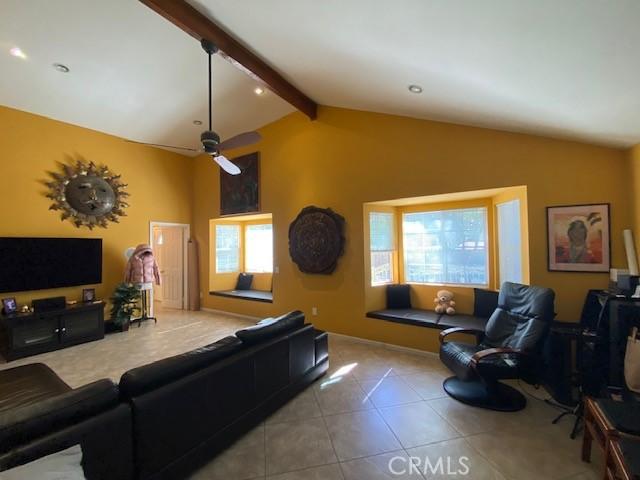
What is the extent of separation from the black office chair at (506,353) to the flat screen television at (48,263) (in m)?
5.62

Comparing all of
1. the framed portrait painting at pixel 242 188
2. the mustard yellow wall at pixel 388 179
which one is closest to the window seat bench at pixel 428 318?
the mustard yellow wall at pixel 388 179

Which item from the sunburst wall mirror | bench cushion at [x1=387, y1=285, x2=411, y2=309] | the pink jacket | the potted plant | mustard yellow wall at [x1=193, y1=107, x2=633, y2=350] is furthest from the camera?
the pink jacket

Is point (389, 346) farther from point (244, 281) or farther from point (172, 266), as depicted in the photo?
point (172, 266)

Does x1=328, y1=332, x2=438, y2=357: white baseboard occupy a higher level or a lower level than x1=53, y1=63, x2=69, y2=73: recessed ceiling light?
lower

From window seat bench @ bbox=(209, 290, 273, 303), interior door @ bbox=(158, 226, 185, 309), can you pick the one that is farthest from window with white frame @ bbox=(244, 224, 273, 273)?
interior door @ bbox=(158, 226, 185, 309)

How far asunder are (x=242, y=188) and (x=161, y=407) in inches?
182

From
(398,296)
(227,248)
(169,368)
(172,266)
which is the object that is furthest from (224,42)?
(172,266)

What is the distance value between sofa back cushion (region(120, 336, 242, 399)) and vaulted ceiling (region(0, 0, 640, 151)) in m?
2.66

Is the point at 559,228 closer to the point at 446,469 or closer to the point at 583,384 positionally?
the point at 583,384

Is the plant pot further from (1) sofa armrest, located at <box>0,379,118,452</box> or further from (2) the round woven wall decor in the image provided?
(1) sofa armrest, located at <box>0,379,118,452</box>

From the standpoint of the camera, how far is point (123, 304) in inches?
198

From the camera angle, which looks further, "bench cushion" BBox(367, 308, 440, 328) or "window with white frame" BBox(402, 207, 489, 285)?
"window with white frame" BBox(402, 207, 489, 285)
